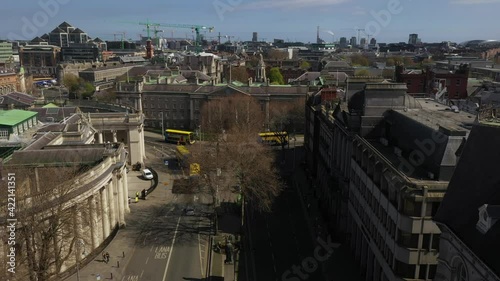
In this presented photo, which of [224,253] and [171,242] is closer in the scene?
[224,253]

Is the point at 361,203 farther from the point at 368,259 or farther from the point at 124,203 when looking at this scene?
the point at 124,203

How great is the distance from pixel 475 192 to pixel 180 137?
72675 mm

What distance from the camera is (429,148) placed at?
32781 mm

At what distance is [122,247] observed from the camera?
45.1m

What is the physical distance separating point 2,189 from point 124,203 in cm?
2071

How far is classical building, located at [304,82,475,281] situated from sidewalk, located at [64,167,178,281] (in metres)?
22.9

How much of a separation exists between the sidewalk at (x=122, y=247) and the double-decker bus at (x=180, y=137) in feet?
77.3

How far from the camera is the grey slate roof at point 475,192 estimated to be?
19.8 meters

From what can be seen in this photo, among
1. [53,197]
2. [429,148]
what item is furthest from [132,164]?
[429,148]

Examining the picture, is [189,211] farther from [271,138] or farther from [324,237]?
[271,138]

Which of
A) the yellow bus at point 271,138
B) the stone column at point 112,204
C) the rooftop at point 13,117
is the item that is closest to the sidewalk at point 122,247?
the stone column at point 112,204

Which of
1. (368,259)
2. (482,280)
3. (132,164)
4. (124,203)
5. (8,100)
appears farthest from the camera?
(8,100)

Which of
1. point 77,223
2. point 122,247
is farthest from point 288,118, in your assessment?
point 77,223

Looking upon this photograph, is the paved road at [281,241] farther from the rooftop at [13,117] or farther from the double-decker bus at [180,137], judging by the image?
the double-decker bus at [180,137]
